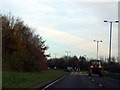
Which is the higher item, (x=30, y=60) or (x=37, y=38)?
(x=37, y=38)

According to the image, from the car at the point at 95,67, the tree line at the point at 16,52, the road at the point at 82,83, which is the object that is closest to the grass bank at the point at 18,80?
the road at the point at 82,83

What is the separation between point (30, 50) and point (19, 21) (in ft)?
28.1

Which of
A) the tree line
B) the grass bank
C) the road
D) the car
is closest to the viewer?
the grass bank

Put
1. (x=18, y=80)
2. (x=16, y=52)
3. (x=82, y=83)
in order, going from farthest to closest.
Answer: (x=16, y=52) → (x=82, y=83) → (x=18, y=80)

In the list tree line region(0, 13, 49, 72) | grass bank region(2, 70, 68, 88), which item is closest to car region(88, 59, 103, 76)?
tree line region(0, 13, 49, 72)

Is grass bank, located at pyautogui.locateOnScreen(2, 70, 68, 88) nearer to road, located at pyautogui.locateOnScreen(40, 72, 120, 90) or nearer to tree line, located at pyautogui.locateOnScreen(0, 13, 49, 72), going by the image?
road, located at pyautogui.locateOnScreen(40, 72, 120, 90)

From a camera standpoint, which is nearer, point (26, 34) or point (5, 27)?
point (5, 27)

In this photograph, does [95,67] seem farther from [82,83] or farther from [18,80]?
[18,80]

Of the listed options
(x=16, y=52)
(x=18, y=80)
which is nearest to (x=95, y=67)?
(x=16, y=52)

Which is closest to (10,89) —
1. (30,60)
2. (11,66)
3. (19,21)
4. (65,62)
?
(11,66)

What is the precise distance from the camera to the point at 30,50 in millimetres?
42250

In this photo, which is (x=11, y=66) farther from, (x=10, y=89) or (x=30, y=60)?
(x=10, y=89)

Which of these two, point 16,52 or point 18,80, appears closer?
point 18,80

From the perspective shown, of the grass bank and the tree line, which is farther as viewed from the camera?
the tree line
